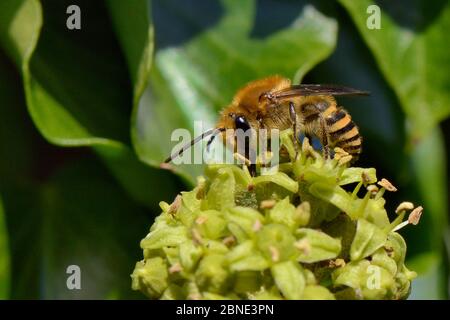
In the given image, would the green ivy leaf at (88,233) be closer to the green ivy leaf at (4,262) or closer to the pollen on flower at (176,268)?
the green ivy leaf at (4,262)

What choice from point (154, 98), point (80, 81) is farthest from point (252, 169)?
point (80, 81)

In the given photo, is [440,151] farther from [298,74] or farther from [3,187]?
[3,187]

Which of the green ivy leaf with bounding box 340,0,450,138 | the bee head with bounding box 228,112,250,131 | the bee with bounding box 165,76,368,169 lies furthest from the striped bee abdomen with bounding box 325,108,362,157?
the green ivy leaf with bounding box 340,0,450,138

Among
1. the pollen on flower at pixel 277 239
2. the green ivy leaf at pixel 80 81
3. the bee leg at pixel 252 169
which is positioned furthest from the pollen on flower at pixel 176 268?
the green ivy leaf at pixel 80 81

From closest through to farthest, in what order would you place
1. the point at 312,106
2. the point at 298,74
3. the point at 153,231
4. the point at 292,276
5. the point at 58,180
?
1. the point at 292,276
2. the point at 153,231
3. the point at 312,106
4. the point at 298,74
5. the point at 58,180

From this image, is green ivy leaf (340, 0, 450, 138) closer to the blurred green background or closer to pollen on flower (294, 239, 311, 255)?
the blurred green background

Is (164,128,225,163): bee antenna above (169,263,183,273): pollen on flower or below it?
above

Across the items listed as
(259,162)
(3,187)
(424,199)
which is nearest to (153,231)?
(259,162)
